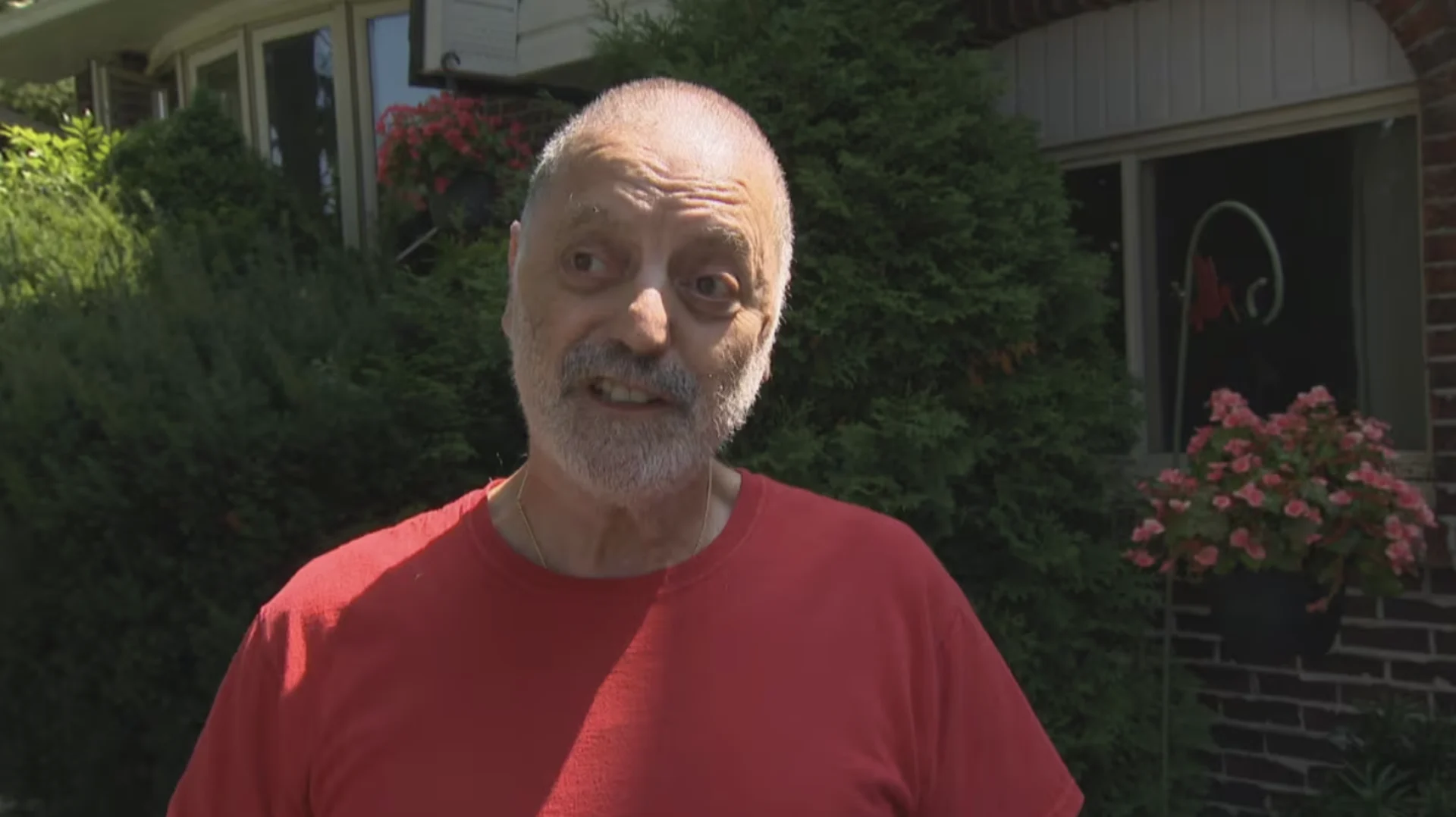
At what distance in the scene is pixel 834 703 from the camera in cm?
149

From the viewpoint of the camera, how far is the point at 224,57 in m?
7.47

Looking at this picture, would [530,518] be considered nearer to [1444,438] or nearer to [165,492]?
[165,492]

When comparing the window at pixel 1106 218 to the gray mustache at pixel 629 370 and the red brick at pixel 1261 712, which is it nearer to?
the red brick at pixel 1261 712

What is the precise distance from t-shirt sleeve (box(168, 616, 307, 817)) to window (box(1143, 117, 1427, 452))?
9.89ft

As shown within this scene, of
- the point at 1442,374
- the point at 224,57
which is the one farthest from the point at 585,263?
the point at 224,57

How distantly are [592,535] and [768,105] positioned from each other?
2.23 metres

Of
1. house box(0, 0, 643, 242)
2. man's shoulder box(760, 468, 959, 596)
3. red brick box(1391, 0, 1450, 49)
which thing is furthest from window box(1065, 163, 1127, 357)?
man's shoulder box(760, 468, 959, 596)

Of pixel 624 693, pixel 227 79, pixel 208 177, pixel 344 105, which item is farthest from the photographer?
pixel 227 79

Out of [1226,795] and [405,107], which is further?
[405,107]

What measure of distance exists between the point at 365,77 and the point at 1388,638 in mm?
5316

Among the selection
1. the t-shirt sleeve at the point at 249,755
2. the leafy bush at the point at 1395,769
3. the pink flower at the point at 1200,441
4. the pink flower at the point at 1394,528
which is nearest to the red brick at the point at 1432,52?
the pink flower at the point at 1200,441

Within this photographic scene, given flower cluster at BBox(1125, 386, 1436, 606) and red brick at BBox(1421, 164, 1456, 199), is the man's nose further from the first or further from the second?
red brick at BBox(1421, 164, 1456, 199)

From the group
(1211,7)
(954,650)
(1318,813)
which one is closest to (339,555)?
(954,650)

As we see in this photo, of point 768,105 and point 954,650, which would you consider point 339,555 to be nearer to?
point 954,650
